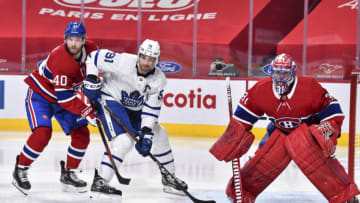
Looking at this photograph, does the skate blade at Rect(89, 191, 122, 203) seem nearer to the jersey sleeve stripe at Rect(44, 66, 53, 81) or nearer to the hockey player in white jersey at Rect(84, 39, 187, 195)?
the hockey player in white jersey at Rect(84, 39, 187, 195)

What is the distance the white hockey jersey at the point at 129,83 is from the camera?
11.7 feet

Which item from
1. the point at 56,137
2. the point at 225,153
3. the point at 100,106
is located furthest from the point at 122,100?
the point at 56,137

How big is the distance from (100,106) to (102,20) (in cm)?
437

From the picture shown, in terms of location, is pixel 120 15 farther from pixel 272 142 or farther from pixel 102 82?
pixel 272 142

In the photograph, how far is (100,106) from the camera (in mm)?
3666

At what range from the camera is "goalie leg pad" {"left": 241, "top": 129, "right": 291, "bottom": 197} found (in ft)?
10.7

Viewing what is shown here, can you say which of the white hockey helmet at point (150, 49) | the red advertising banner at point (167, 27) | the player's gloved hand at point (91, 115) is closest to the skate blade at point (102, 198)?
the player's gloved hand at point (91, 115)

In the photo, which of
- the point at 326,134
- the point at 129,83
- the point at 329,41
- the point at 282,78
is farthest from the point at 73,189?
the point at 329,41

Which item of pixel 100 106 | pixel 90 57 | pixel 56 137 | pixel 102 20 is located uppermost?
pixel 102 20

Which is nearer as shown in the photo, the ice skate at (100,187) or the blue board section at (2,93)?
the ice skate at (100,187)

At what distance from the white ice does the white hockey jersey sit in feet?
1.94

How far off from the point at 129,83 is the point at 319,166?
Result: 1.22 meters

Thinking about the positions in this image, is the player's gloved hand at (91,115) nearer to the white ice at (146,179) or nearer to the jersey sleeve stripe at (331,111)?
the white ice at (146,179)

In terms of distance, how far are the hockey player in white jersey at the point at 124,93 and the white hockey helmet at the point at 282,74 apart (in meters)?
0.74
